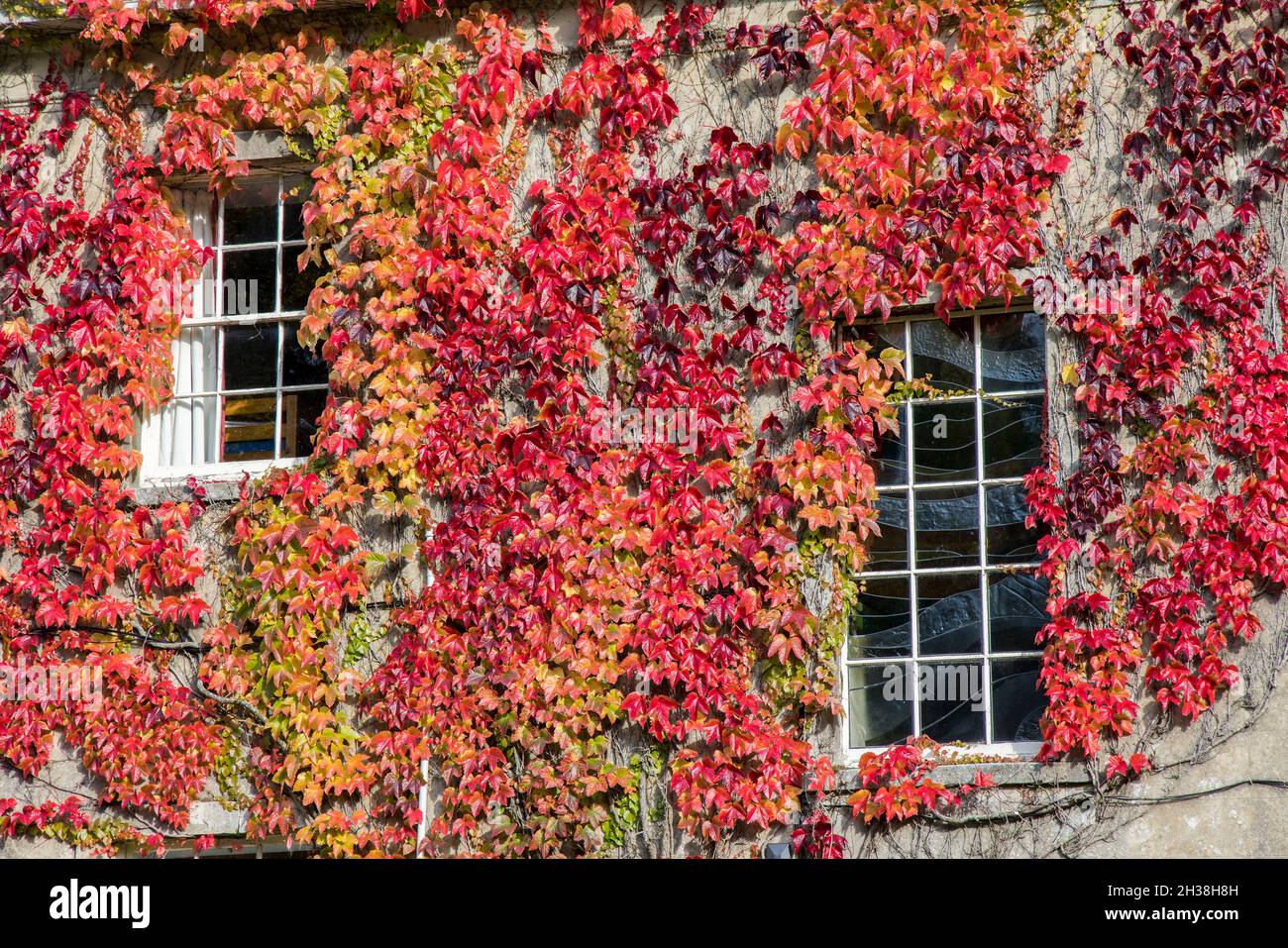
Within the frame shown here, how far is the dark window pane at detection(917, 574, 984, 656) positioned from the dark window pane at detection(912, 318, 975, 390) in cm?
107

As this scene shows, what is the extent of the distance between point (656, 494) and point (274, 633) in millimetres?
2275

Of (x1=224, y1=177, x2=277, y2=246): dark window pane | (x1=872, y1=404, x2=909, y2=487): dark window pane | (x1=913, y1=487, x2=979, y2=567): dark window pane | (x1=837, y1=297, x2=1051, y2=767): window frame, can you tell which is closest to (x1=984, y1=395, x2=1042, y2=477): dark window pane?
(x1=837, y1=297, x2=1051, y2=767): window frame

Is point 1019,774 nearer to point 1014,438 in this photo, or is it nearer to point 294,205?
point 1014,438

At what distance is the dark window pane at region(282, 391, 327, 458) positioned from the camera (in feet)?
29.2

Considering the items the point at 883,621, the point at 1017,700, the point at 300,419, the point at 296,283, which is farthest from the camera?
the point at 296,283

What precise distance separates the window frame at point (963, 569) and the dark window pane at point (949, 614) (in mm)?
22

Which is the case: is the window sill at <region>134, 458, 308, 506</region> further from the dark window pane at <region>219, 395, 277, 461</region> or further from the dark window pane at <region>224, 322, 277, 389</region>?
the dark window pane at <region>224, 322, 277, 389</region>

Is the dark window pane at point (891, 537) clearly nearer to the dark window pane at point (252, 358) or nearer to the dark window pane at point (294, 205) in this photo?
the dark window pane at point (252, 358)

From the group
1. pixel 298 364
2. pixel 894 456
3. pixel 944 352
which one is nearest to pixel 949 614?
pixel 894 456

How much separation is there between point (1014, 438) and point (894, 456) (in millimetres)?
645

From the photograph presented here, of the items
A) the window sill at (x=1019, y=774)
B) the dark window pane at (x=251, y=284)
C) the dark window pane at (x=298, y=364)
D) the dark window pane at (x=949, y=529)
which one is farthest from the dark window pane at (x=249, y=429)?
the window sill at (x=1019, y=774)

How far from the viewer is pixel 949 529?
26.9ft

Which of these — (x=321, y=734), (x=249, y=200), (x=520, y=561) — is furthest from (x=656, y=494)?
(x=249, y=200)

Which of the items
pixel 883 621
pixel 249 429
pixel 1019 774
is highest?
pixel 249 429
